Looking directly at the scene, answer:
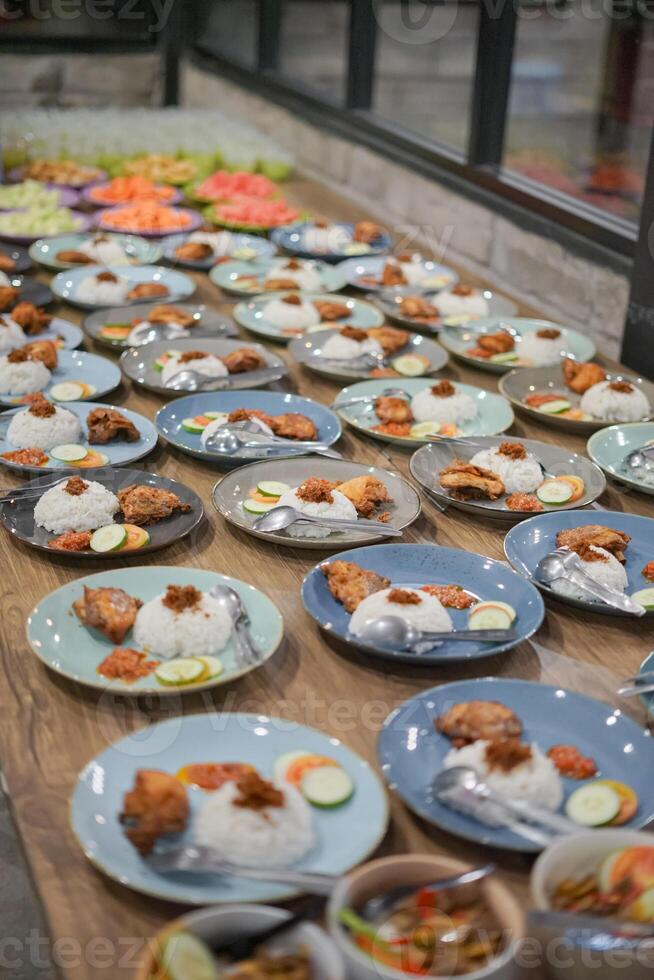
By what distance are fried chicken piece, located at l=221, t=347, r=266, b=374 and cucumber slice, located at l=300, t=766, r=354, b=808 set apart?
1.41 meters

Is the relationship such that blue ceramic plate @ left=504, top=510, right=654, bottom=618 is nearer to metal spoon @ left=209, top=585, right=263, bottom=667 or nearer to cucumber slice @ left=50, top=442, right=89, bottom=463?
metal spoon @ left=209, top=585, right=263, bottom=667

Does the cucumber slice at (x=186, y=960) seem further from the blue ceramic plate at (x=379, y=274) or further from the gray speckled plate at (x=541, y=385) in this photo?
the blue ceramic plate at (x=379, y=274)

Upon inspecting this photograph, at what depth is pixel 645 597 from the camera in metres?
1.77

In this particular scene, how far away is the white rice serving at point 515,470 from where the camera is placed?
206cm

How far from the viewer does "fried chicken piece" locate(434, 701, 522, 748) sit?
139 cm

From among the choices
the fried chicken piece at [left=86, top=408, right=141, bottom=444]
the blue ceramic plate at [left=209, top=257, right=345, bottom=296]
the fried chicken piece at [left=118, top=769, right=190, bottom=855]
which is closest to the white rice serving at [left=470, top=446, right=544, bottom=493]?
the fried chicken piece at [left=86, top=408, right=141, bottom=444]

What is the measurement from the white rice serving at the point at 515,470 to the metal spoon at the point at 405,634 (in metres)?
0.53

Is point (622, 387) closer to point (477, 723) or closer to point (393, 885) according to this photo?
point (477, 723)

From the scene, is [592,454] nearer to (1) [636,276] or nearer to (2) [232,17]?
(1) [636,276]

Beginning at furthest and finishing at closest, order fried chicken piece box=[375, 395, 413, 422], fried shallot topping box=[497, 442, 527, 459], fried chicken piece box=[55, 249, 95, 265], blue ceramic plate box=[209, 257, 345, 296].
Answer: fried chicken piece box=[55, 249, 95, 265]
blue ceramic plate box=[209, 257, 345, 296]
fried chicken piece box=[375, 395, 413, 422]
fried shallot topping box=[497, 442, 527, 459]

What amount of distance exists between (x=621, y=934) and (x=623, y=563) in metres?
0.90

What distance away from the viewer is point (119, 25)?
5805 mm

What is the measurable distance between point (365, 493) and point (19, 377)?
0.95 meters

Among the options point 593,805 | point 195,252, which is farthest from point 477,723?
point 195,252
